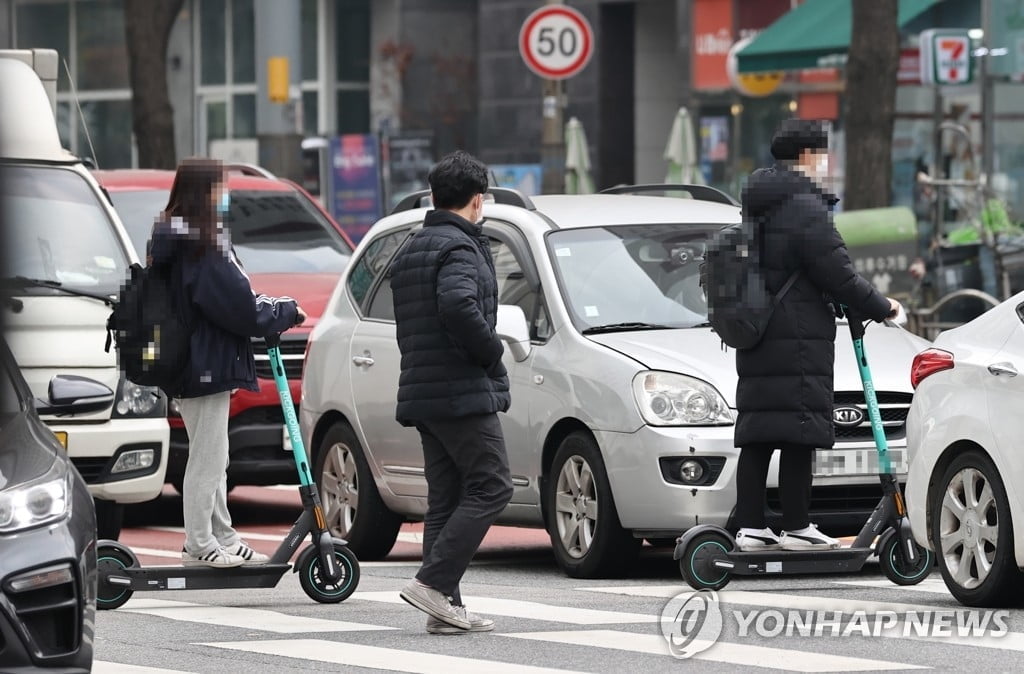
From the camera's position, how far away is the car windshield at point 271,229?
14609 mm

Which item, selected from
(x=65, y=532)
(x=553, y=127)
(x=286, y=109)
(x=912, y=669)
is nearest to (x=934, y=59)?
(x=553, y=127)

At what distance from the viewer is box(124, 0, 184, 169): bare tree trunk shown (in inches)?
997

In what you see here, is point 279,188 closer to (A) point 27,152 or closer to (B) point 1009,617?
(A) point 27,152

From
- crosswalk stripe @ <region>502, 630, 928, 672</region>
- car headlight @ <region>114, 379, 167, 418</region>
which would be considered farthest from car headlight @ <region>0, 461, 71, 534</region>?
car headlight @ <region>114, 379, 167, 418</region>

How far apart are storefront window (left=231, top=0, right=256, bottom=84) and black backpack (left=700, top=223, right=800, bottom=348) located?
113ft

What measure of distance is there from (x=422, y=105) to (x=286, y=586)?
2947cm

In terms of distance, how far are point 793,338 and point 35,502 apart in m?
3.60

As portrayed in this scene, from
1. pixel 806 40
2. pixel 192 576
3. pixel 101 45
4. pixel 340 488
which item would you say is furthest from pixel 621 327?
pixel 101 45

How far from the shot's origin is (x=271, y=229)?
15273mm

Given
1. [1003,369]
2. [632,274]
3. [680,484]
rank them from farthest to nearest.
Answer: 1. [632,274]
2. [680,484]
3. [1003,369]

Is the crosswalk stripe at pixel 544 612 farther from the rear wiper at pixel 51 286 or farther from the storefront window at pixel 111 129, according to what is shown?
the storefront window at pixel 111 129

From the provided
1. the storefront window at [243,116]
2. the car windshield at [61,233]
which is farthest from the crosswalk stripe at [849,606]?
the storefront window at [243,116]

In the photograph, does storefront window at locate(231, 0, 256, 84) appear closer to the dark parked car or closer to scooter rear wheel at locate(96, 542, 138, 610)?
scooter rear wheel at locate(96, 542, 138, 610)

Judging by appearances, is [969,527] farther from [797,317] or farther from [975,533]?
[797,317]
